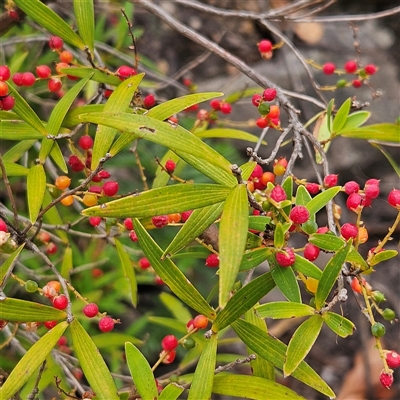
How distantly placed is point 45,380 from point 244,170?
30.9 inches

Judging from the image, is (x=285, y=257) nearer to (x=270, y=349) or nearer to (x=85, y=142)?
(x=270, y=349)

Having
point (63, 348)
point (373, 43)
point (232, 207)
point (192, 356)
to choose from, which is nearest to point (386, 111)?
point (373, 43)

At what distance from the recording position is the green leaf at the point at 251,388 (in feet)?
2.54

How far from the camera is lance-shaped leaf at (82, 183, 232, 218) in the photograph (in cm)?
65

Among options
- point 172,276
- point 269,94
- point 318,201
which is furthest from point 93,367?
point 269,94

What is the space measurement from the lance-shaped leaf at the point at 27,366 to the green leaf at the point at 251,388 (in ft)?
0.88

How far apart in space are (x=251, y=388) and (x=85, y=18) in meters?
0.76

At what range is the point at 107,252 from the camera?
6.05 feet

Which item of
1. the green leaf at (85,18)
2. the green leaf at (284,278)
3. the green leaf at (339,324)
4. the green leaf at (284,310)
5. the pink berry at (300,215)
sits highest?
the green leaf at (85,18)

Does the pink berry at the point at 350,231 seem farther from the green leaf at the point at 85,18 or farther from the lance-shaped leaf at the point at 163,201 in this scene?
the green leaf at the point at 85,18

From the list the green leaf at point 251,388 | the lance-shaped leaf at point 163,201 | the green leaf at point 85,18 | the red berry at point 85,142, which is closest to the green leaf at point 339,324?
the green leaf at point 251,388

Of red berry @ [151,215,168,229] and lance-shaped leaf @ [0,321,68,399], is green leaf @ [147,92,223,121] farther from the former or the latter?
lance-shaped leaf @ [0,321,68,399]

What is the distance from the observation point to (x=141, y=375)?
78 centimetres

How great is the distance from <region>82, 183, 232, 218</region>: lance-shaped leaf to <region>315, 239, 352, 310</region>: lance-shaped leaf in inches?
6.7
